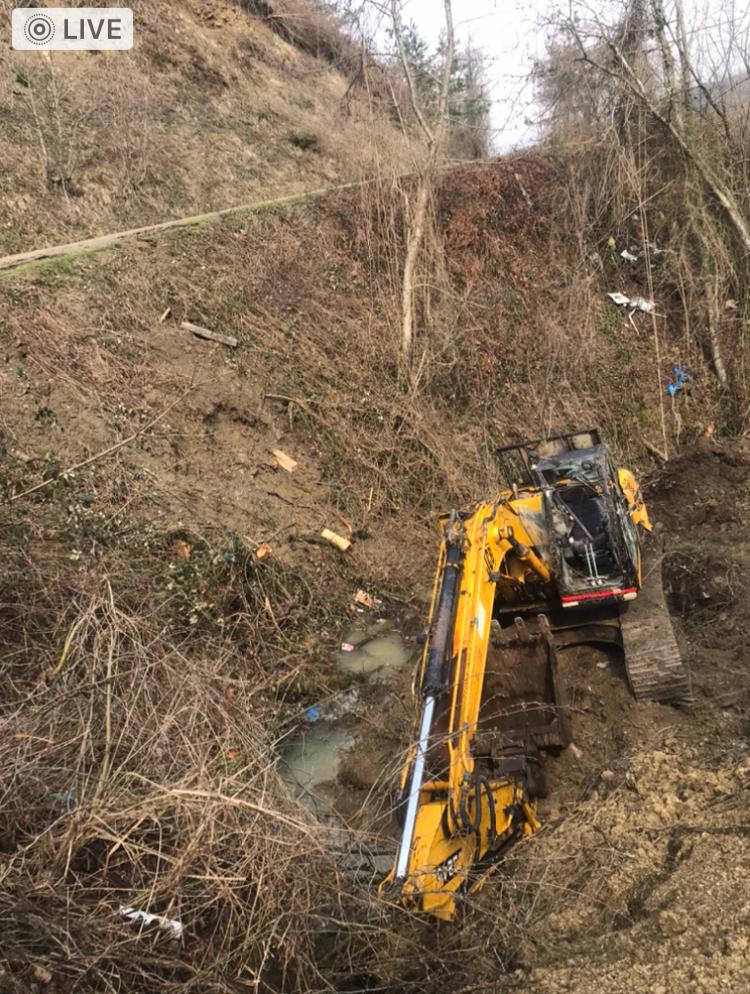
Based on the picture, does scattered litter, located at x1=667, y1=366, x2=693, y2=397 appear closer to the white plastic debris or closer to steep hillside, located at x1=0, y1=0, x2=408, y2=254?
the white plastic debris

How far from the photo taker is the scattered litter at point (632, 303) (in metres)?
16.5

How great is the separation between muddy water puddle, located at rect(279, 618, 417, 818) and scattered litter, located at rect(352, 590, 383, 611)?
25 cm

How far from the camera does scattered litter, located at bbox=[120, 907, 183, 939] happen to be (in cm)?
321

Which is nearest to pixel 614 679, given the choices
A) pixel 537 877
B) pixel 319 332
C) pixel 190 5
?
pixel 537 877

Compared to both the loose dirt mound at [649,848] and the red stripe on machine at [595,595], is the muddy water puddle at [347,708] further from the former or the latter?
the red stripe on machine at [595,595]

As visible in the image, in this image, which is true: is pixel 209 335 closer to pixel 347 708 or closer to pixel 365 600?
pixel 365 600

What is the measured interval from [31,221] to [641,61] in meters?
12.5

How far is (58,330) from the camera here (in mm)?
9812

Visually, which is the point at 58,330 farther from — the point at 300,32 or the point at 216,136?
the point at 300,32

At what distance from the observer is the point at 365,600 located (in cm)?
929

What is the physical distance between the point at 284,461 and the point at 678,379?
904cm

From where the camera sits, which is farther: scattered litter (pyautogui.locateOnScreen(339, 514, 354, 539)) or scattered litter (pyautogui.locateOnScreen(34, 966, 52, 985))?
scattered litter (pyautogui.locateOnScreen(339, 514, 354, 539))

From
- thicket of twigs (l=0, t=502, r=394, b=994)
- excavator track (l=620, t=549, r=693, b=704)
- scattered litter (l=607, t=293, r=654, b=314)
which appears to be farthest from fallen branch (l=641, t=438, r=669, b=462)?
thicket of twigs (l=0, t=502, r=394, b=994)

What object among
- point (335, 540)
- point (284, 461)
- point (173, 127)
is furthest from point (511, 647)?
point (173, 127)
